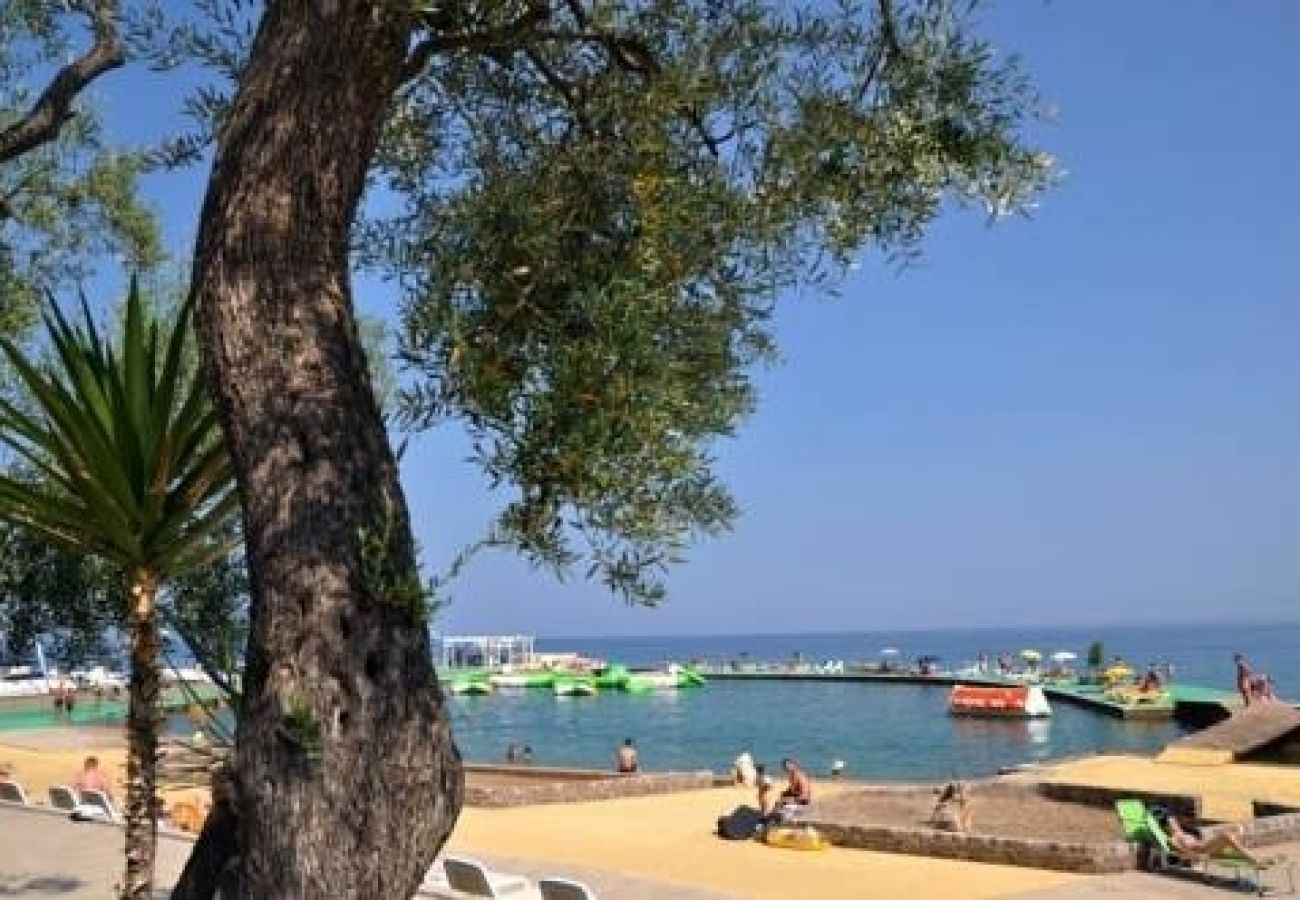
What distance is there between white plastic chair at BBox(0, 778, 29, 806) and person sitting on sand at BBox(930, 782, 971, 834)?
1505cm

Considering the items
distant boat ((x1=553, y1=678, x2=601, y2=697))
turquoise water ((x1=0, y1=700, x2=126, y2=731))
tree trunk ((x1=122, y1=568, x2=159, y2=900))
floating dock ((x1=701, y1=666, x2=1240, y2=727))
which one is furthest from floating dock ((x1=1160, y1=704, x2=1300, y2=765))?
distant boat ((x1=553, y1=678, x2=601, y2=697))

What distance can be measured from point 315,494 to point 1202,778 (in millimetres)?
35927

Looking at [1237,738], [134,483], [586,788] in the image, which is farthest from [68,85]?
[1237,738]

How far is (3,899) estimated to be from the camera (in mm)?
14430

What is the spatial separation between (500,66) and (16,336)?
10079mm

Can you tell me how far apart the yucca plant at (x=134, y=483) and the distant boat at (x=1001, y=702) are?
2668 inches

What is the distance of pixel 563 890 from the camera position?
14.6 meters

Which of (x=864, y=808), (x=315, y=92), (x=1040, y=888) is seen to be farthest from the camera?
(x=864, y=808)

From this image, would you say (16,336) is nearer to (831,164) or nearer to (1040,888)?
(831,164)

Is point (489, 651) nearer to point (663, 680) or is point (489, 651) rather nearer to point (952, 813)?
point (663, 680)

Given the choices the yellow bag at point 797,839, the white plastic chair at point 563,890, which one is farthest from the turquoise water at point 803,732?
the white plastic chair at point 563,890

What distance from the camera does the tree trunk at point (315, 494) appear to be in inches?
115

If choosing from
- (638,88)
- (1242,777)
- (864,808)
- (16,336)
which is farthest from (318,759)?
(1242,777)

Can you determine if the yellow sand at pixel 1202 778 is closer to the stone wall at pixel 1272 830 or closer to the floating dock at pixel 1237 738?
the floating dock at pixel 1237 738
